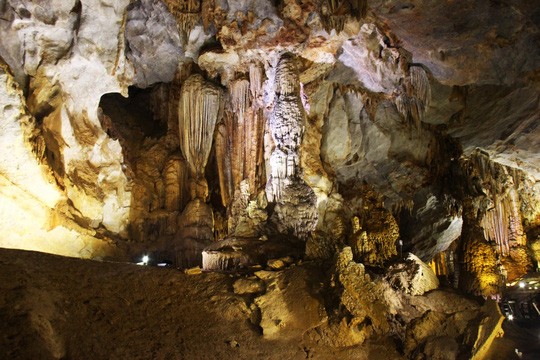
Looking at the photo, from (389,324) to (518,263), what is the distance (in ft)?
34.8

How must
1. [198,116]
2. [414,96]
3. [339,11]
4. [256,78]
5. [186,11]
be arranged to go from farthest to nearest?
[198,116] < [414,96] < [256,78] < [186,11] < [339,11]

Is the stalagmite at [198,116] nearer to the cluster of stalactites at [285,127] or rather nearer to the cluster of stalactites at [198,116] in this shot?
the cluster of stalactites at [198,116]

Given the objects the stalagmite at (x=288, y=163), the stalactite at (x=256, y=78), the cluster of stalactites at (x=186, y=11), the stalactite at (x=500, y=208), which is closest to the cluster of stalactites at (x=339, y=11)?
the stalagmite at (x=288, y=163)

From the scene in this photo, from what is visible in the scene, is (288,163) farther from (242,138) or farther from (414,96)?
(414,96)

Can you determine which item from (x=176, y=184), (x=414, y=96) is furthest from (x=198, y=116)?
(x=414, y=96)

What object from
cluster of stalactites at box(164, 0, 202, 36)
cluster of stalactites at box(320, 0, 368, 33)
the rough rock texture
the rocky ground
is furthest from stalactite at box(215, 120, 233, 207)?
the rough rock texture

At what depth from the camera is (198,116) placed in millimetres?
12141

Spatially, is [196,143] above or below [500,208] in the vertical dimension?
above

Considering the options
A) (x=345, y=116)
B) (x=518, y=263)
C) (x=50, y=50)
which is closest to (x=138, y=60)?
(x=50, y=50)

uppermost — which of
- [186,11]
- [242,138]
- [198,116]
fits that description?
[186,11]

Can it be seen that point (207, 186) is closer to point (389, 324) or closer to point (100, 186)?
point (100, 186)

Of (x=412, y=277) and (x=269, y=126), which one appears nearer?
(x=412, y=277)

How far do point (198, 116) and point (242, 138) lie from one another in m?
1.50

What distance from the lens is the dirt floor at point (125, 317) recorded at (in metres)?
4.27
